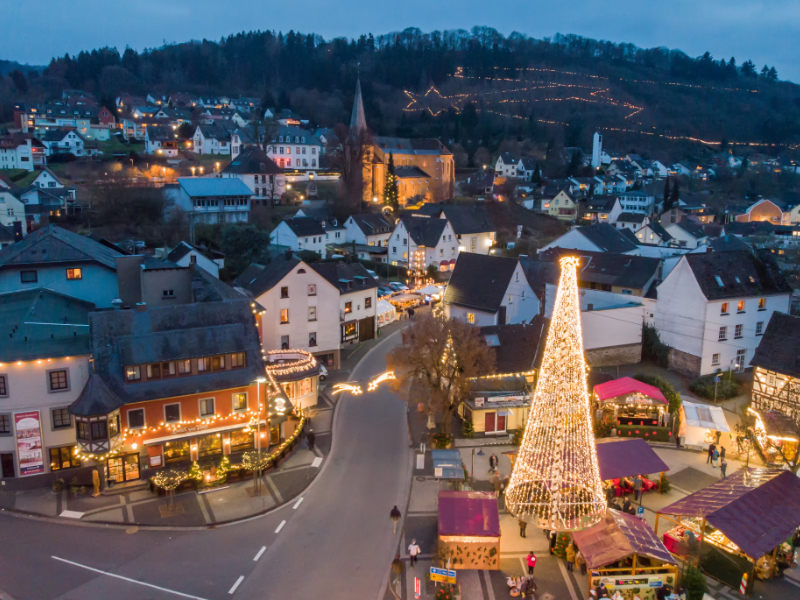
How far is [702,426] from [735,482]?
249 inches

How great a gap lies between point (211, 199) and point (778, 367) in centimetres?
5225

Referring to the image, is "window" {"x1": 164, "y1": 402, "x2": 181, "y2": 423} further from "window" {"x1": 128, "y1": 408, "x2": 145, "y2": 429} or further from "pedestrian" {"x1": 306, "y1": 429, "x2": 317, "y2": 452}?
"pedestrian" {"x1": 306, "y1": 429, "x2": 317, "y2": 452}

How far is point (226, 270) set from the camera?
167ft

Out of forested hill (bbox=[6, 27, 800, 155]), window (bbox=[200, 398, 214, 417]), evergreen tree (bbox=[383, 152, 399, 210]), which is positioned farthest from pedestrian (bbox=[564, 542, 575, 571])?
forested hill (bbox=[6, 27, 800, 155])

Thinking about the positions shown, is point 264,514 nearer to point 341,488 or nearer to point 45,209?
point 341,488

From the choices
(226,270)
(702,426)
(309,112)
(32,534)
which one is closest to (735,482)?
(702,426)

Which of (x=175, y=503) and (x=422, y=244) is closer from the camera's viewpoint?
(x=175, y=503)

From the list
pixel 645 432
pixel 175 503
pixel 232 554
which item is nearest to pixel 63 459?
pixel 175 503

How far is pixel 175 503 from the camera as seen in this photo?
71.7 feet

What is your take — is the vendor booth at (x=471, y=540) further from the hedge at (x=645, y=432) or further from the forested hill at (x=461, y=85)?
the forested hill at (x=461, y=85)

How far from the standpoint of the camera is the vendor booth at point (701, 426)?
2573cm

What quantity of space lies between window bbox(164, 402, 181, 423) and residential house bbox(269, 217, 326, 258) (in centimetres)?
3455

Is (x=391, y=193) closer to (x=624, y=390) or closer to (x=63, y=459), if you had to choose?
(x=624, y=390)

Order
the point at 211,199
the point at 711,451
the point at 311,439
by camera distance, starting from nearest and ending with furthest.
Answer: the point at 711,451, the point at 311,439, the point at 211,199
